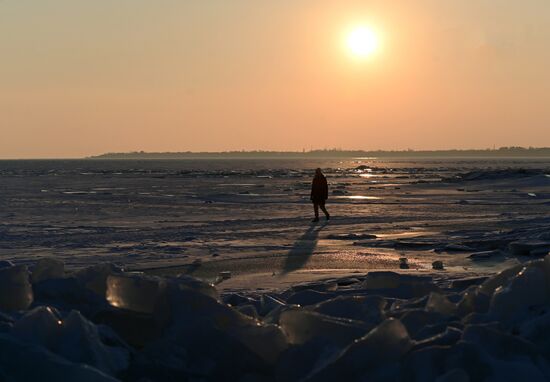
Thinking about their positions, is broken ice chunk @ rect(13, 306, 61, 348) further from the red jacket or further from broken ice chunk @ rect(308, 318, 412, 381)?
the red jacket

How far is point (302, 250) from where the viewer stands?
14.7 m

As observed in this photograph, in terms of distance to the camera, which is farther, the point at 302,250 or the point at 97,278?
the point at 302,250

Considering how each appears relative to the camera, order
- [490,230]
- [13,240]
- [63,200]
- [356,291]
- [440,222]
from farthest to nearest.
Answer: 1. [63,200]
2. [440,222]
3. [490,230]
4. [13,240]
5. [356,291]

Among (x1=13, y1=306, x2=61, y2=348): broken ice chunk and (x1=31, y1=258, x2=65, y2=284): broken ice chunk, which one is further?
(x1=31, y1=258, x2=65, y2=284): broken ice chunk

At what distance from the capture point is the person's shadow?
496 inches

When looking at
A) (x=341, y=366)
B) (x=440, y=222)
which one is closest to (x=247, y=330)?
(x=341, y=366)

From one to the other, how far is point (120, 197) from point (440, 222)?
17189 mm

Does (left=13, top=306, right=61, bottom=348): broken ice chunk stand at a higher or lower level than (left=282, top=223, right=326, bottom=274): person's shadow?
higher

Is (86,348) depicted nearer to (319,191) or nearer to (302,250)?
(302,250)

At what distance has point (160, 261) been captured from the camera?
1310 cm

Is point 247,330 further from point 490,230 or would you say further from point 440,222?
point 440,222

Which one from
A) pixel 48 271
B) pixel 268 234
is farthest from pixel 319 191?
pixel 48 271

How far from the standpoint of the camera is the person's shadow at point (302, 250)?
41.4ft

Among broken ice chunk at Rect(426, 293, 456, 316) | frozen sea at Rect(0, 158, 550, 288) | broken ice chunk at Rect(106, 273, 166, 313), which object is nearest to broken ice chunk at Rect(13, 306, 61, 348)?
broken ice chunk at Rect(106, 273, 166, 313)
